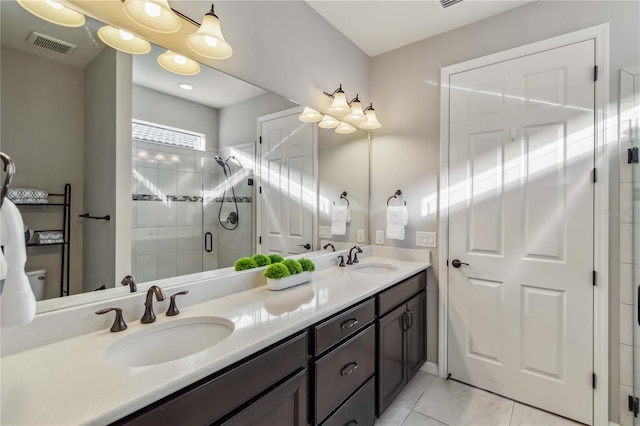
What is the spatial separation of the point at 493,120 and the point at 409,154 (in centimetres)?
65

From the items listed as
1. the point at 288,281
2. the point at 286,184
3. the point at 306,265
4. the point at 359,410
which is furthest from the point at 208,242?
the point at 359,410

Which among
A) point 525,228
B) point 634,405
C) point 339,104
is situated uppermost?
point 339,104

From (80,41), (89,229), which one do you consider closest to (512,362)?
(89,229)

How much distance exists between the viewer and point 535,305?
6.51ft

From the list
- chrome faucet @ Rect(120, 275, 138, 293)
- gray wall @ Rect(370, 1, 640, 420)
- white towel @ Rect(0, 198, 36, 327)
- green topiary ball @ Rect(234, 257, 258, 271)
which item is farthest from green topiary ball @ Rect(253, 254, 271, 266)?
gray wall @ Rect(370, 1, 640, 420)

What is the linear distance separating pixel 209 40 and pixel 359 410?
6.50 feet

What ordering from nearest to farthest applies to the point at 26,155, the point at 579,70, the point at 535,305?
the point at 26,155
the point at 579,70
the point at 535,305

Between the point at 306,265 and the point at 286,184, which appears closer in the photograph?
the point at 306,265

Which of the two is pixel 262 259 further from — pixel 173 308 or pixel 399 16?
pixel 399 16

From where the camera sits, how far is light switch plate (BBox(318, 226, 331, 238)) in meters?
2.37

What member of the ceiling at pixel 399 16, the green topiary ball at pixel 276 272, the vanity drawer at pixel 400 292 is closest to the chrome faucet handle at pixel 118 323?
the green topiary ball at pixel 276 272

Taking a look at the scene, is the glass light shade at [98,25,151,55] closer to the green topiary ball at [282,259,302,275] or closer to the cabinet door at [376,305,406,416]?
the green topiary ball at [282,259,302,275]

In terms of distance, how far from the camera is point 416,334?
2248mm

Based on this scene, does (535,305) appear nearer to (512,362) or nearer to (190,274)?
(512,362)
